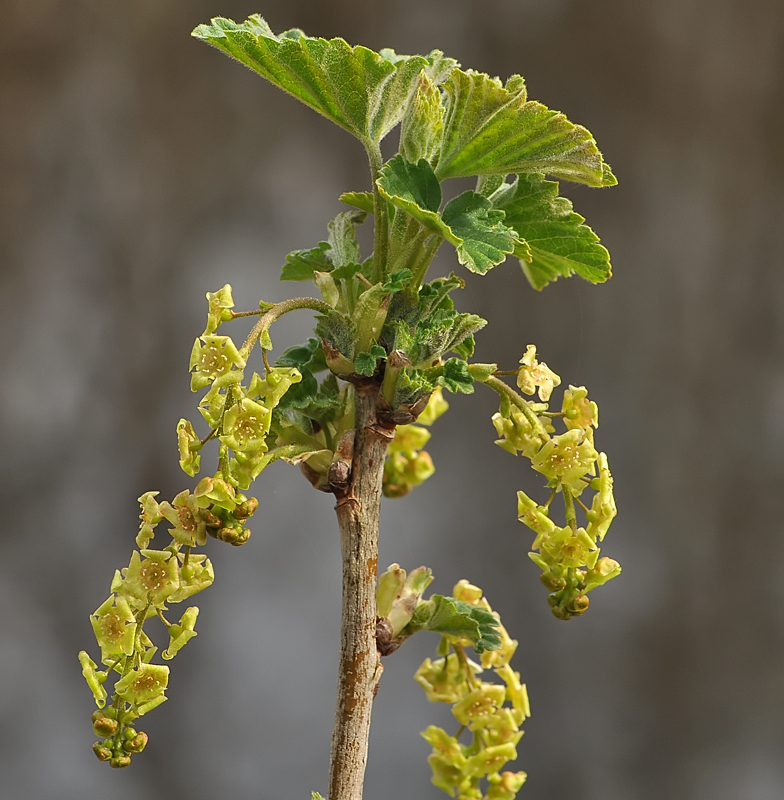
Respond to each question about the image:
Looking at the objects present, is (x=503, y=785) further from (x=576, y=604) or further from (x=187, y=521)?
(x=187, y=521)

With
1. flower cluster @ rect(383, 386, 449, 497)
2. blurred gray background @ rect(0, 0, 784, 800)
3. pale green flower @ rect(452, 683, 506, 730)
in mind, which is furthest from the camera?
blurred gray background @ rect(0, 0, 784, 800)

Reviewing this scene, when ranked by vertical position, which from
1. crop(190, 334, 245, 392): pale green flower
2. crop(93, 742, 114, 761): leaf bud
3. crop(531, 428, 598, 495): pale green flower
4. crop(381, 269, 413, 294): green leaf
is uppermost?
crop(381, 269, 413, 294): green leaf

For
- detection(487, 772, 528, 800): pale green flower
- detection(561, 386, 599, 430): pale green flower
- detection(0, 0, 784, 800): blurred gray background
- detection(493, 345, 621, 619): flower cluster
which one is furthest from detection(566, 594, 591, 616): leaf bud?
detection(0, 0, 784, 800): blurred gray background

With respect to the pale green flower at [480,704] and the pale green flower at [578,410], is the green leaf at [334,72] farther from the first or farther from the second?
the pale green flower at [480,704]

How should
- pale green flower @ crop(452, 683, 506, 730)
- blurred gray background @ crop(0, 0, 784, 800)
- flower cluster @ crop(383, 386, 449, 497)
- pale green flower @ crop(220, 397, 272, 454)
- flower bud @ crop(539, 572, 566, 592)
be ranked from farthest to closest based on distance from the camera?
blurred gray background @ crop(0, 0, 784, 800) → flower cluster @ crop(383, 386, 449, 497) → pale green flower @ crop(452, 683, 506, 730) → flower bud @ crop(539, 572, 566, 592) → pale green flower @ crop(220, 397, 272, 454)

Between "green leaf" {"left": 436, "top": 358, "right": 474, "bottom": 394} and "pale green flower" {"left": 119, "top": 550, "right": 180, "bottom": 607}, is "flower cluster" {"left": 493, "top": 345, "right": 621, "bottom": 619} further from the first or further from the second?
"pale green flower" {"left": 119, "top": 550, "right": 180, "bottom": 607}

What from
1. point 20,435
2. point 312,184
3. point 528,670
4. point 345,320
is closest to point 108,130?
point 312,184

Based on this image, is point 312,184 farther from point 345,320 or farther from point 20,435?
point 345,320
